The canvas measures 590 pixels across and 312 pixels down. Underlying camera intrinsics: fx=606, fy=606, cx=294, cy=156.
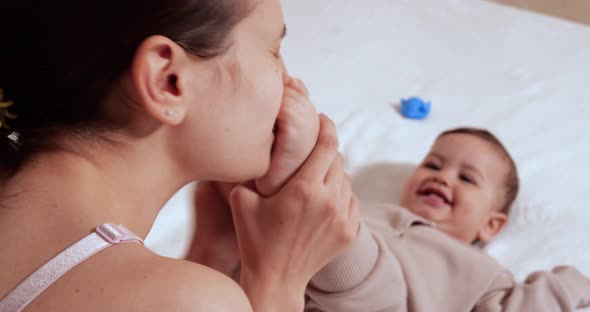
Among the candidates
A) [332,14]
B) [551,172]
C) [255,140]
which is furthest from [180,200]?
[332,14]

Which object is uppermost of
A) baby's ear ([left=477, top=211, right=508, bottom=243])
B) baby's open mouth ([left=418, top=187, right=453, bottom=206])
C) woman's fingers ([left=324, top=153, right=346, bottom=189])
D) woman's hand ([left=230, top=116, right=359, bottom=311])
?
woman's fingers ([left=324, top=153, right=346, bottom=189])

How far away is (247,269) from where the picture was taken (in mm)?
785

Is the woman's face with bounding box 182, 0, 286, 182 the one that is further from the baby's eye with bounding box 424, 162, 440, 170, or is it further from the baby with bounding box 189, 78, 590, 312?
the baby's eye with bounding box 424, 162, 440, 170

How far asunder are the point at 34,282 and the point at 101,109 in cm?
17

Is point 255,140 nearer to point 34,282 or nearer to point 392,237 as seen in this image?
point 34,282

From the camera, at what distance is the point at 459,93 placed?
4.90 ft

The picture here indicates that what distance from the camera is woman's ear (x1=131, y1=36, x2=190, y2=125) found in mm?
544

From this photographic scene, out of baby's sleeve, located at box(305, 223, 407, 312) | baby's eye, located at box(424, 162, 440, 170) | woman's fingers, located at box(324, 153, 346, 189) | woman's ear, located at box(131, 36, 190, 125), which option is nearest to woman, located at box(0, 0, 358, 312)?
woman's ear, located at box(131, 36, 190, 125)

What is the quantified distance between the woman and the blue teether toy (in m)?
0.76

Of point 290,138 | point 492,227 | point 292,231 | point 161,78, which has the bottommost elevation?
point 492,227

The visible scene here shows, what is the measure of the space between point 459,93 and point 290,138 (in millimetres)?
841

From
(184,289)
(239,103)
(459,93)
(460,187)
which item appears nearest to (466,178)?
(460,187)

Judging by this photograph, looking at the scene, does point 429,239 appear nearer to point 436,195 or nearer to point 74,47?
point 436,195

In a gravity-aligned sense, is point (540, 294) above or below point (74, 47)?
below
